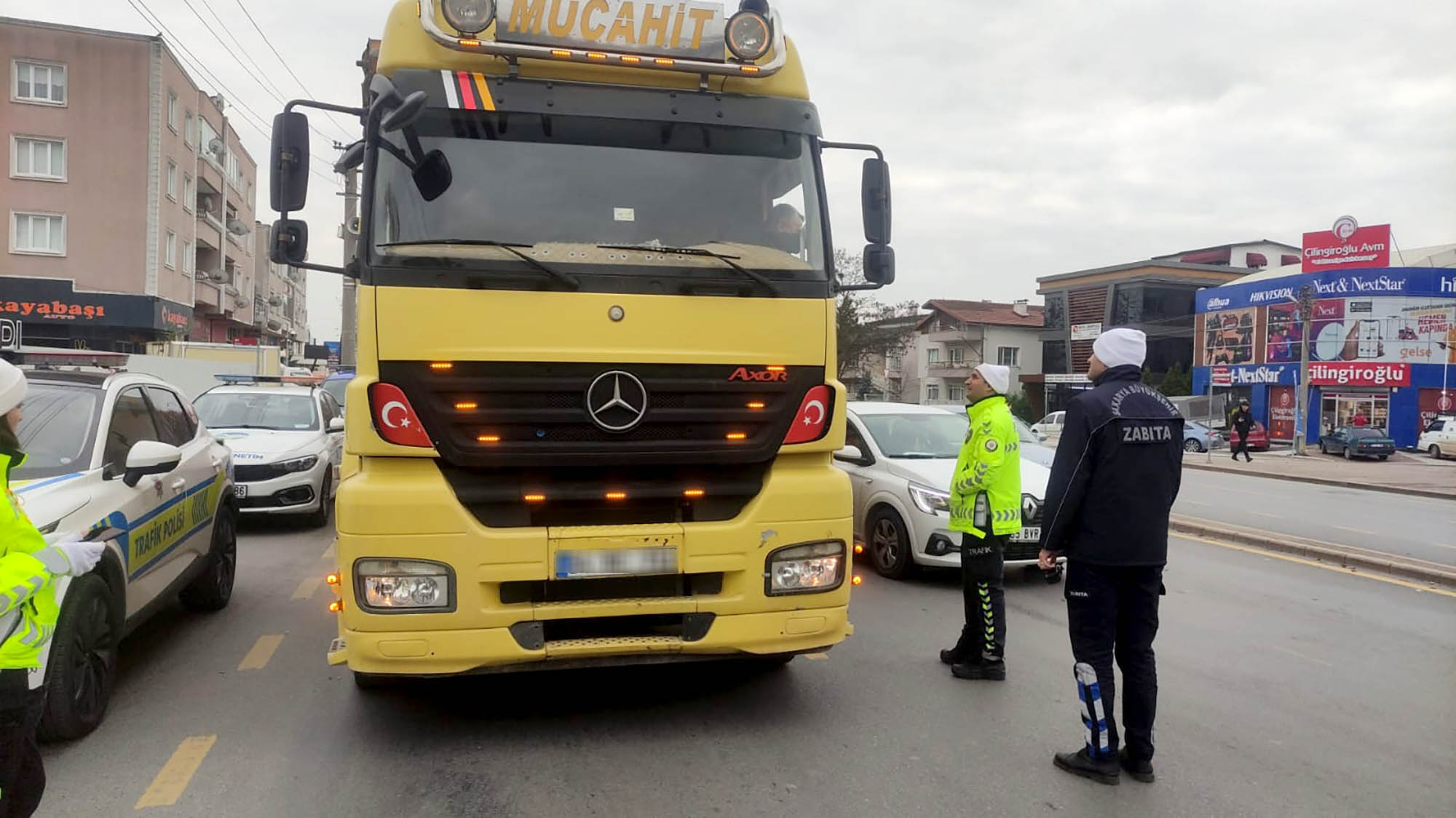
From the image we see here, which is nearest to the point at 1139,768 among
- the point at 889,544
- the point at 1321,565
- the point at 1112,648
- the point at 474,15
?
the point at 1112,648

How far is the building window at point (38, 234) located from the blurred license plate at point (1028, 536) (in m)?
33.4

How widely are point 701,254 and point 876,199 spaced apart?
1.40m

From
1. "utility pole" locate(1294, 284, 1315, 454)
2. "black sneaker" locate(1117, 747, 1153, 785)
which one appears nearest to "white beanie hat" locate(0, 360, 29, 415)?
"black sneaker" locate(1117, 747, 1153, 785)

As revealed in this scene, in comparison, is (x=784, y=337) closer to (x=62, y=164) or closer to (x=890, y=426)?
(x=890, y=426)

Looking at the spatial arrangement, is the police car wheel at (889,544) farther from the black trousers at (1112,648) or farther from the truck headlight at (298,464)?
the truck headlight at (298,464)

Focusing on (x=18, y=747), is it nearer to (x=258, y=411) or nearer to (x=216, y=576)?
(x=216, y=576)

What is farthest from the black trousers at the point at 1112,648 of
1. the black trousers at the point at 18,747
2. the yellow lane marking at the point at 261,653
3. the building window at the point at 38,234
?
the building window at the point at 38,234

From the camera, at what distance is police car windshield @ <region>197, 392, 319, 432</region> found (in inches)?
431

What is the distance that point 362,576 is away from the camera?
154 inches

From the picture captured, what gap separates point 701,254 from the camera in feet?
14.1

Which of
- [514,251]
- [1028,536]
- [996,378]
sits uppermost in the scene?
[514,251]

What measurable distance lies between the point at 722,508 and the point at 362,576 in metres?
1.54

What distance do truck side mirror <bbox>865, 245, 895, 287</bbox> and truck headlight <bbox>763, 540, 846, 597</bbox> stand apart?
5.45 ft

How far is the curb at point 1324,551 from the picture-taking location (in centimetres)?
894
